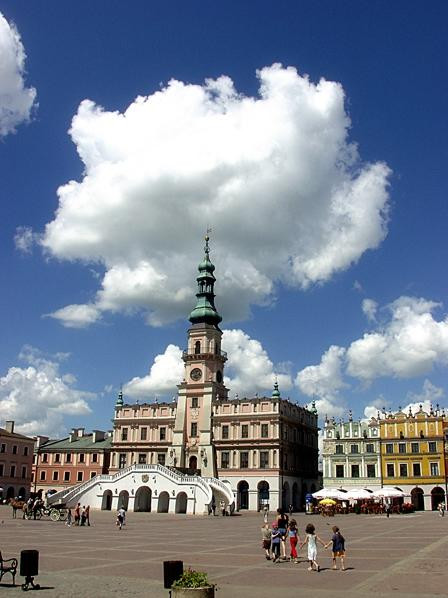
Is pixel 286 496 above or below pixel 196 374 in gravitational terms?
below

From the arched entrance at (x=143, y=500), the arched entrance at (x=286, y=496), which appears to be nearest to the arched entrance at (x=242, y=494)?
the arched entrance at (x=286, y=496)

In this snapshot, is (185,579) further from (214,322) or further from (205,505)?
(214,322)

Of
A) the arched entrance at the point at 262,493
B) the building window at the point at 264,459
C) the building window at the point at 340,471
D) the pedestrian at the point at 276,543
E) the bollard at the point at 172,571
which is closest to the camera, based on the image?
the bollard at the point at 172,571

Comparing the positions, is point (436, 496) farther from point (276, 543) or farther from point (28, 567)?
point (28, 567)

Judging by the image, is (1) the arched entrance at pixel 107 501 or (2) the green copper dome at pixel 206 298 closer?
(1) the arched entrance at pixel 107 501

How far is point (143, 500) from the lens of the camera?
235 feet

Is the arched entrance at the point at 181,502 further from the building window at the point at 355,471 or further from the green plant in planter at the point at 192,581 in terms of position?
the green plant in planter at the point at 192,581

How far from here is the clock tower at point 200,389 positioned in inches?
3187

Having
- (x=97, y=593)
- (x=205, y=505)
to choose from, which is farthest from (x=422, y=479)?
(x=97, y=593)

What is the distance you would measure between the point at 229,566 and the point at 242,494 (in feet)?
197

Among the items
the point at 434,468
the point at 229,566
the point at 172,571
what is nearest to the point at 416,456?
the point at 434,468

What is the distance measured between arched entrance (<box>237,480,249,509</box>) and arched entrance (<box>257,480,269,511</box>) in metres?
1.76

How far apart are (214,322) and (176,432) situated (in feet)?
49.8

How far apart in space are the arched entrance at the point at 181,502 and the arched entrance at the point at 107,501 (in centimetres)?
813
